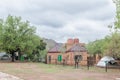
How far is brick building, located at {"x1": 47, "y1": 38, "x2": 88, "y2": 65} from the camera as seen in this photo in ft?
185

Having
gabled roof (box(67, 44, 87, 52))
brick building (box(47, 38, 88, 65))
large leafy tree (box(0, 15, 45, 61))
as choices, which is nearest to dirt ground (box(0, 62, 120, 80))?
brick building (box(47, 38, 88, 65))

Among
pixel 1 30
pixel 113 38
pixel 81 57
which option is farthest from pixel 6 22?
pixel 113 38

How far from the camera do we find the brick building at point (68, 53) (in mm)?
56312

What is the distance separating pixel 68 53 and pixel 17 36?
11051 mm

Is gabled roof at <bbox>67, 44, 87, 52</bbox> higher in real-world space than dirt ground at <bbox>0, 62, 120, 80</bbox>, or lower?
higher

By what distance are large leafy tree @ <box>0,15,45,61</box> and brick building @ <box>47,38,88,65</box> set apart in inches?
168

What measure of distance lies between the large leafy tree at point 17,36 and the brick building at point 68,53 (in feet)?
14.0

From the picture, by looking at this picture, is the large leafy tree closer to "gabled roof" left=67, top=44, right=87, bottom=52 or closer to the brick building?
the brick building

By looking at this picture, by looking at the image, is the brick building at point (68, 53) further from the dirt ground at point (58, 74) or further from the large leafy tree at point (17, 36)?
the dirt ground at point (58, 74)

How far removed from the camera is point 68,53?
5791 cm

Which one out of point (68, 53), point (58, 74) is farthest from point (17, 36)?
point (58, 74)

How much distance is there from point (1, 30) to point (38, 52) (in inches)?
475

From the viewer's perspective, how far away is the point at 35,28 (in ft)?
208

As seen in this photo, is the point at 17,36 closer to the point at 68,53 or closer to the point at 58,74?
the point at 68,53
